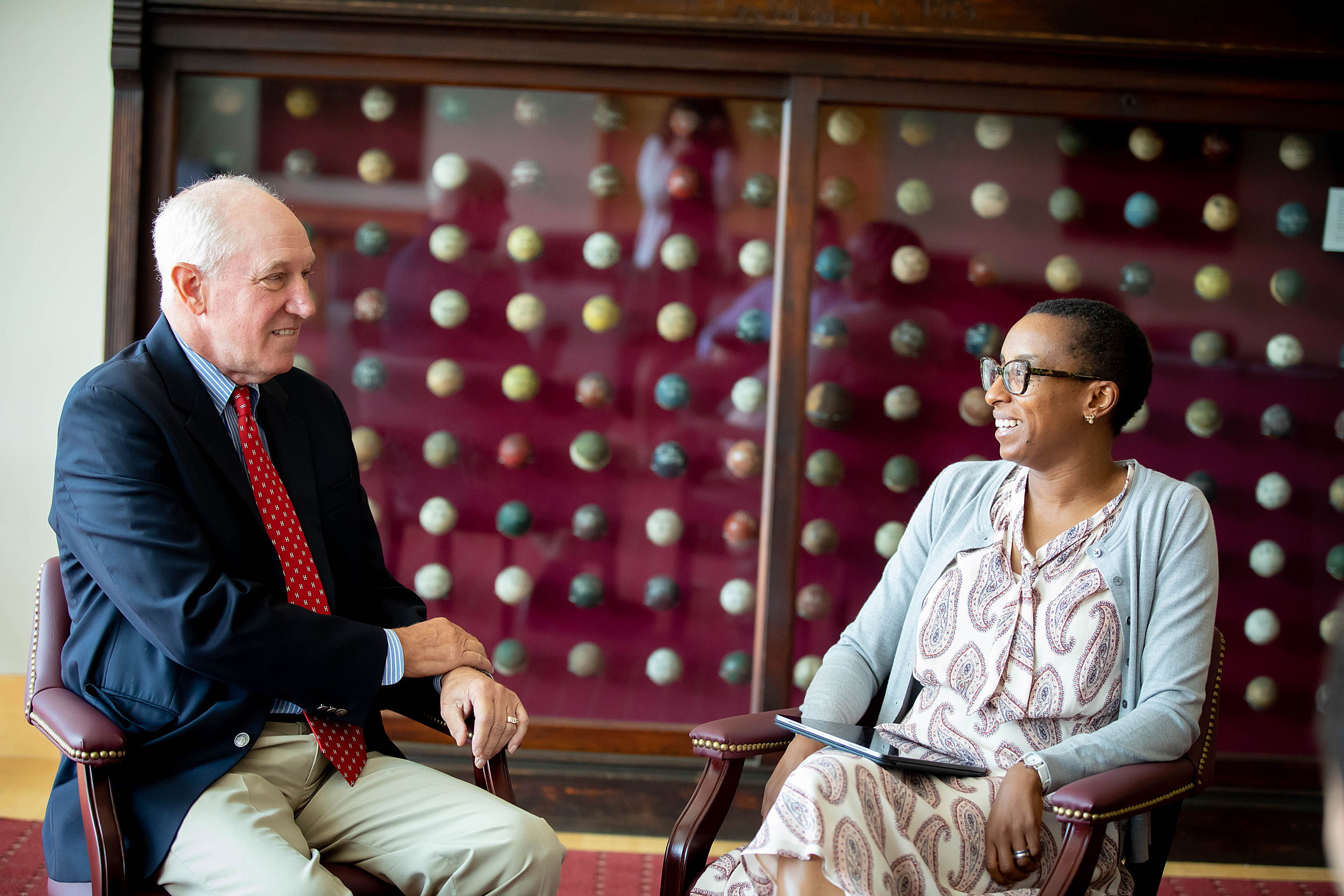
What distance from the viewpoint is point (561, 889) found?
2729 mm

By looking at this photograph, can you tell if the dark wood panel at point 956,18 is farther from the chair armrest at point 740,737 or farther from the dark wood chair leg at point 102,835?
the dark wood chair leg at point 102,835

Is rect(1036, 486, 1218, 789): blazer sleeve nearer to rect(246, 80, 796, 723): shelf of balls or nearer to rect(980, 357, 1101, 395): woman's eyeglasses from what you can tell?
A: rect(980, 357, 1101, 395): woman's eyeglasses

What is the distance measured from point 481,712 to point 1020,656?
895 mm

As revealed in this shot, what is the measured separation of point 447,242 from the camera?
332 cm

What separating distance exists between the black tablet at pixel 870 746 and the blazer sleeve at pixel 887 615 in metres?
0.18

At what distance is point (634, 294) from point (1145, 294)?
157 centimetres

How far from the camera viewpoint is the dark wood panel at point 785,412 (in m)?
3.05

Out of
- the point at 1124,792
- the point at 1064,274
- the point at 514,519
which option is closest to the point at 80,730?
the point at 1124,792

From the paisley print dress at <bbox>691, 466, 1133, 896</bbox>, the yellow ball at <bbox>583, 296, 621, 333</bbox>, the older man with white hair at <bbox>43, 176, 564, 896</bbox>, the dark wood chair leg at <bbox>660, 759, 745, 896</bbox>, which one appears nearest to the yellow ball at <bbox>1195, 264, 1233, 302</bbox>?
the paisley print dress at <bbox>691, 466, 1133, 896</bbox>

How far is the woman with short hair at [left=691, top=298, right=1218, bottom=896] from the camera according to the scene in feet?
5.35

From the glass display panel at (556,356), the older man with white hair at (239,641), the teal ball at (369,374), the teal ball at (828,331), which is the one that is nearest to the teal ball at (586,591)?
the glass display panel at (556,356)

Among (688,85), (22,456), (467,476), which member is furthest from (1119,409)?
(22,456)

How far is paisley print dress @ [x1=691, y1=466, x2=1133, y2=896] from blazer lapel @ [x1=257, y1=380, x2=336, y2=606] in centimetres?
83

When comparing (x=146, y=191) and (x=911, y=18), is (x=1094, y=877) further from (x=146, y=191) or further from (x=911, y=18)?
(x=146, y=191)
